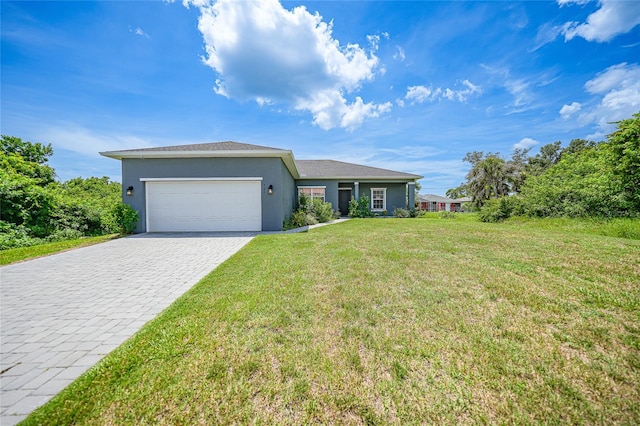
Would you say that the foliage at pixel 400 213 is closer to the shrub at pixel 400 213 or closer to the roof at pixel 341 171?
the shrub at pixel 400 213

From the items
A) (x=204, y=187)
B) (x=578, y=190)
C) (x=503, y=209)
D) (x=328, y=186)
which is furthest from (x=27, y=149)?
(x=578, y=190)

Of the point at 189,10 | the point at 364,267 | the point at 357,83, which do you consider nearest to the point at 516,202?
the point at 357,83

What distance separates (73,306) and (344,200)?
15480 millimetres

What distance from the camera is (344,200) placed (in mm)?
17500

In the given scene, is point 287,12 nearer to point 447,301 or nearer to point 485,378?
point 447,301

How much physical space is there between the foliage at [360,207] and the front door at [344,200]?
108 centimetres

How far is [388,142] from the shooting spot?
19.6 meters

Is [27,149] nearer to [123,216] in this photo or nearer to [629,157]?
[123,216]

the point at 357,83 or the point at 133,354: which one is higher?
the point at 357,83

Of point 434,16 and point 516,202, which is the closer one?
point 434,16

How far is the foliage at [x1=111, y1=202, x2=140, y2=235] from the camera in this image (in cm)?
892

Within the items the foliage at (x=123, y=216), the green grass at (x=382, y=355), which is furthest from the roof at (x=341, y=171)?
the green grass at (x=382, y=355)

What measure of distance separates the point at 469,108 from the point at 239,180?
558 inches

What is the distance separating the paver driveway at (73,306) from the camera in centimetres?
→ 187
